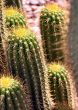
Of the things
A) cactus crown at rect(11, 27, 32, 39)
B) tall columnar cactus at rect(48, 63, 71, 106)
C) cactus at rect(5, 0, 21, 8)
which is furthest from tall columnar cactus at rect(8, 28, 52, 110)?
cactus at rect(5, 0, 21, 8)

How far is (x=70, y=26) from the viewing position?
76.5 inches

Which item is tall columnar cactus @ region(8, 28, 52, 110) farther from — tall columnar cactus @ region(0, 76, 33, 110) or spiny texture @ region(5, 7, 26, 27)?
spiny texture @ region(5, 7, 26, 27)

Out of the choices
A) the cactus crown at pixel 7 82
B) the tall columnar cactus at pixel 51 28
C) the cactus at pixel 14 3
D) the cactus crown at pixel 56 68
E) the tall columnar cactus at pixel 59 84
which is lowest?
the tall columnar cactus at pixel 59 84

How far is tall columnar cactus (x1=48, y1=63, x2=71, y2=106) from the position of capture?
3211mm

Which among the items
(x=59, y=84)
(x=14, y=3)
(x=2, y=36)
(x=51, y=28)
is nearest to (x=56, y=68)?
(x=59, y=84)

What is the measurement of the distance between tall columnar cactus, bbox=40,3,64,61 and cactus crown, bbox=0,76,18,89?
2.32 ft

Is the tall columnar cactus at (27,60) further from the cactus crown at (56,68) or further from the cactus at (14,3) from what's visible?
the cactus at (14,3)

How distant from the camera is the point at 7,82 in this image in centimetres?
270

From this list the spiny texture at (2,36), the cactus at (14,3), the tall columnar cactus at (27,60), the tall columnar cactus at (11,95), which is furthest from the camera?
the cactus at (14,3)

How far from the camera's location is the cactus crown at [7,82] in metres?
2.66

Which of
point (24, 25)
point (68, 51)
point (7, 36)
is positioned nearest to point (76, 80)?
point (68, 51)

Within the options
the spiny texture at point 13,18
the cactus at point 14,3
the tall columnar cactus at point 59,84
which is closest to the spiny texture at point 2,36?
the spiny texture at point 13,18

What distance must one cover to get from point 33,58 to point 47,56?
2.19 feet

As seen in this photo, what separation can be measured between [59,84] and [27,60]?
440 mm
